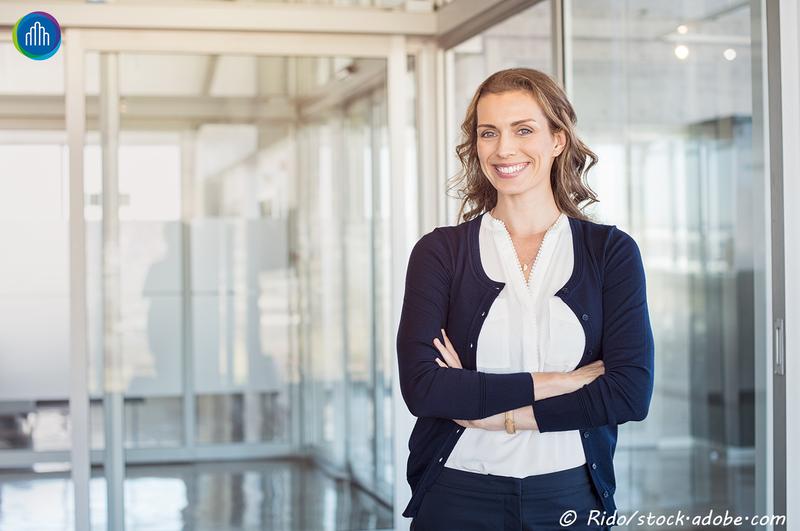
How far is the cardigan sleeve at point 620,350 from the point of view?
7.04 ft

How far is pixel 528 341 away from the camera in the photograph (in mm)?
2174

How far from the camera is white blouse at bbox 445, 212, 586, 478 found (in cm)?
211

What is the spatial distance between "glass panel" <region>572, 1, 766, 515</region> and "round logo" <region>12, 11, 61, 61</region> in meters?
2.53

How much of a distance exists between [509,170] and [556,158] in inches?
6.6

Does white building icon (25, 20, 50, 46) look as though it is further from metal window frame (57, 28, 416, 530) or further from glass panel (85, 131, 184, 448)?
glass panel (85, 131, 184, 448)

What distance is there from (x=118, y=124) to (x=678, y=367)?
3.95 metres

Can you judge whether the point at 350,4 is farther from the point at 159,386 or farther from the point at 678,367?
the point at 678,367

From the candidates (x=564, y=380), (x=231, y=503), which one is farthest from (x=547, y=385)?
(x=231, y=503)

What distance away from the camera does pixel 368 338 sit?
5.54 metres

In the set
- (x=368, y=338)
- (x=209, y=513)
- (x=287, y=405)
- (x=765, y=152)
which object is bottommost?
(x=209, y=513)

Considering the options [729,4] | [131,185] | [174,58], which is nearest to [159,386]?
[131,185]

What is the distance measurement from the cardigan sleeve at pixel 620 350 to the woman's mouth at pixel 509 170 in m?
0.25

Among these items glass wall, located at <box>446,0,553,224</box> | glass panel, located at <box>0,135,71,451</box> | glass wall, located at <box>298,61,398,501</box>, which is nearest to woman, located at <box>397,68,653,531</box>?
glass wall, located at <box>446,0,553,224</box>

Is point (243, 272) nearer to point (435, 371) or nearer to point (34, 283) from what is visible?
point (34, 283)
